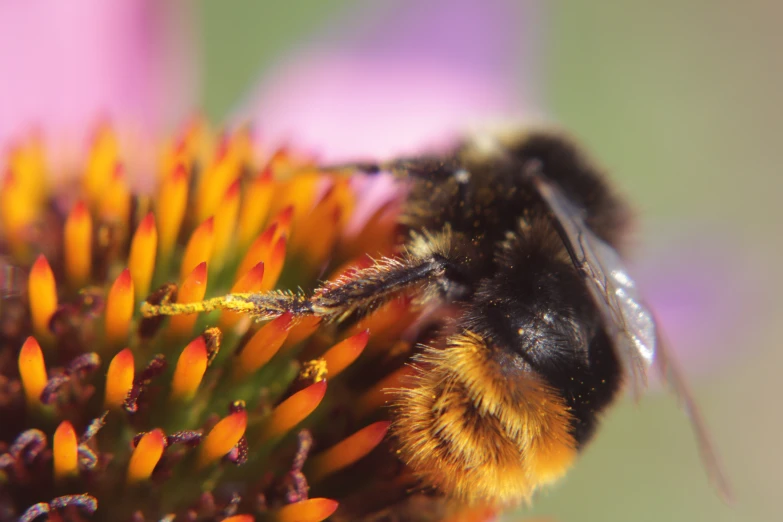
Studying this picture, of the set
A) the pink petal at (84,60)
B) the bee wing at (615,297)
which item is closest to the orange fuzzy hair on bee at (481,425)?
the bee wing at (615,297)

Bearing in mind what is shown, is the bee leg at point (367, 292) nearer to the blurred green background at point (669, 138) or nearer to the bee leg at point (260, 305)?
the bee leg at point (260, 305)

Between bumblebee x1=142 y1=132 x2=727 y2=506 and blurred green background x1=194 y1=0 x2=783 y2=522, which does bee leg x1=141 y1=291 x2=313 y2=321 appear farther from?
blurred green background x1=194 y1=0 x2=783 y2=522

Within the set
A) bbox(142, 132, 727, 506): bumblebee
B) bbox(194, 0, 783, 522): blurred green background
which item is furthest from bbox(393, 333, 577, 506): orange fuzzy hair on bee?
bbox(194, 0, 783, 522): blurred green background

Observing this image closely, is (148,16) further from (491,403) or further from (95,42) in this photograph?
(491,403)

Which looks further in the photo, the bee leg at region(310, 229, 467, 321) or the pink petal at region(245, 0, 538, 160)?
the pink petal at region(245, 0, 538, 160)

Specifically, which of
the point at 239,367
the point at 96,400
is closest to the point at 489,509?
the point at 239,367

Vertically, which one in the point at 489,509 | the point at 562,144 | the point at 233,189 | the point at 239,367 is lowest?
the point at 489,509
